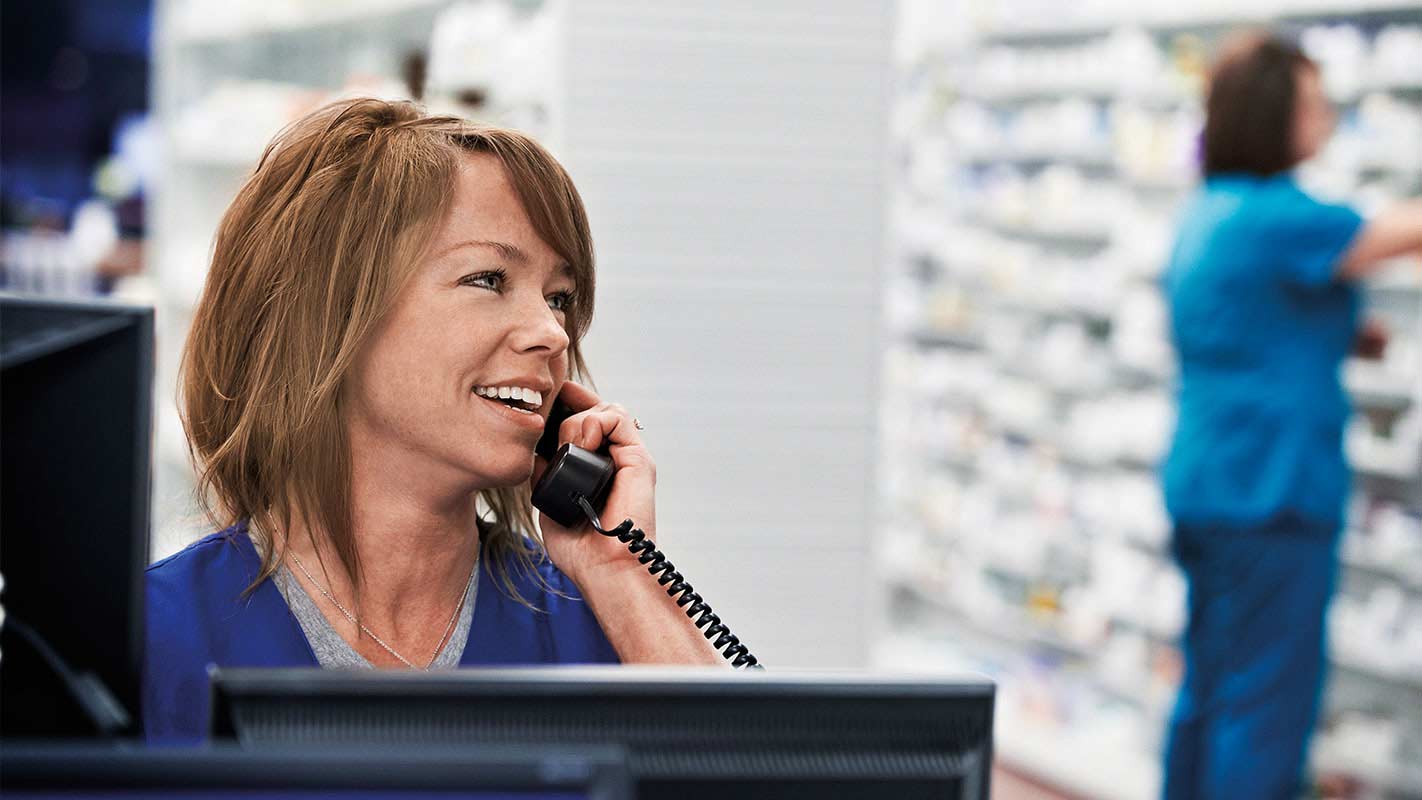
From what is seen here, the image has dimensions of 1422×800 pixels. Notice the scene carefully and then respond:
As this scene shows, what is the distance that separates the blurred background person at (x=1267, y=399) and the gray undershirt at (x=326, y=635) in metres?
Result: 2.29

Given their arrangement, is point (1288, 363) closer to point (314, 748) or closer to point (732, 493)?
point (732, 493)

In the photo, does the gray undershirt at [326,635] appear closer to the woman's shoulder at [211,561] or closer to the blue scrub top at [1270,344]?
the woman's shoulder at [211,561]

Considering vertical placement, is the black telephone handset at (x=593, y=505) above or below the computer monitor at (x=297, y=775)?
below

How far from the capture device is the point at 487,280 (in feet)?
5.37

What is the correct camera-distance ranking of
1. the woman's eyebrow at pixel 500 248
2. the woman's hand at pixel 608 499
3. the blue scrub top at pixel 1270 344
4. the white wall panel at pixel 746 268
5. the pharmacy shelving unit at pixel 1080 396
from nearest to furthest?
the woman's eyebrow at pixel 500 248, the woman's hand at pixel 608 499, the white wall panel at pixel 746 268, the blue scrub top at pixel 1270 344, the pharmacy shelving unit at pixel 1080 396

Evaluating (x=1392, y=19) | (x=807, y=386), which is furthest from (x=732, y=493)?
(x=1392, y=19)

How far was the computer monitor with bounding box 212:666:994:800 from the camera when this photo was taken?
0.89m

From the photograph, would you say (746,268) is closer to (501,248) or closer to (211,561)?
(501,248)

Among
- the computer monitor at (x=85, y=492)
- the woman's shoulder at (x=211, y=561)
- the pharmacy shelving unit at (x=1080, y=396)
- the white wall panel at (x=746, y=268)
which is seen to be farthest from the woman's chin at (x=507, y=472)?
the pharmacy shelving unit at (x=1080, y=396)

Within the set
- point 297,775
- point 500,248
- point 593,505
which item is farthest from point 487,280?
A: point 297,775

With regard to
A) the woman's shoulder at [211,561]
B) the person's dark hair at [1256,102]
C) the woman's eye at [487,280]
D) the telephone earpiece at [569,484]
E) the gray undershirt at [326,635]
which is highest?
the person's dark hair at [1256,102]

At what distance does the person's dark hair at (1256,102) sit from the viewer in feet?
11.0

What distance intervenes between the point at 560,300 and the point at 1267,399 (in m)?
2.18

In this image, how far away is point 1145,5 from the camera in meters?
5.32
